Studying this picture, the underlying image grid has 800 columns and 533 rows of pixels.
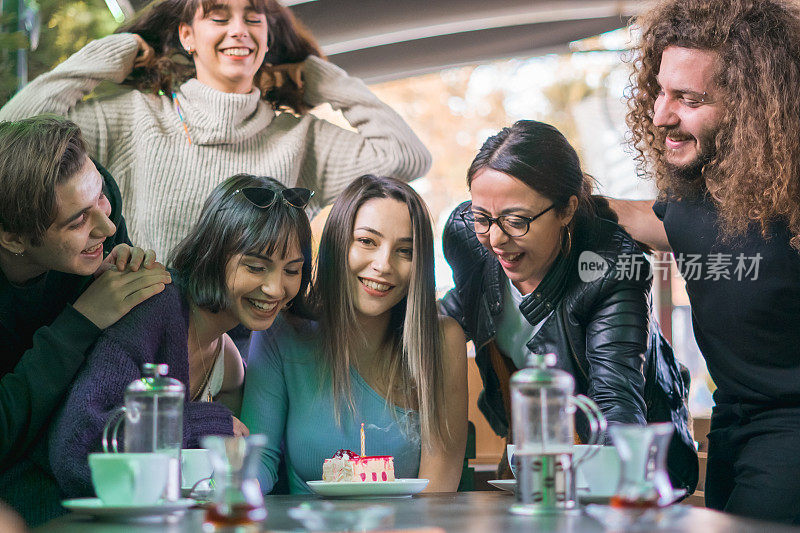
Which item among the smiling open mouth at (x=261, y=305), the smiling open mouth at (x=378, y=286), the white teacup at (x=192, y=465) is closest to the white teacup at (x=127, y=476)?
the white teacup at (x=192, y=465)

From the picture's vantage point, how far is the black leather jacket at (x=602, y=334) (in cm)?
219

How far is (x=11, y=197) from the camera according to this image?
5.88ft

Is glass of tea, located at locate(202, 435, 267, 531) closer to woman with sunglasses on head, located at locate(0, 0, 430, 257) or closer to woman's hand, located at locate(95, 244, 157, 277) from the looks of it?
woman's hand, located at locate(95, 244, 157, 277)

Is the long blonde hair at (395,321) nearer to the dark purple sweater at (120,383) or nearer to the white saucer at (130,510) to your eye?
the dark purple sweater at (120,383)

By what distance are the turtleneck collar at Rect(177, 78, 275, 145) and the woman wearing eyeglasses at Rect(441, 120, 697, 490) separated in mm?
679

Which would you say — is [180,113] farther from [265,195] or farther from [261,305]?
[261,305]

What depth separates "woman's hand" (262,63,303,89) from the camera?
8.54 feet

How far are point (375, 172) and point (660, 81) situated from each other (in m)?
0.86

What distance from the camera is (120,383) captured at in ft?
5.57

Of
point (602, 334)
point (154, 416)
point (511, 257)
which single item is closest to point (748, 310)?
point (602, 334)

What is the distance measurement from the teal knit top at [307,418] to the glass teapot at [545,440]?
2.84ft

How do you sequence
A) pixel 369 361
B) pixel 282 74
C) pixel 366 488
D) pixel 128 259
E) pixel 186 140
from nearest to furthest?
pixel 366 488 < pixel 128 259 < pixel 369 361 < pixel 186 140 < pixel 282 74

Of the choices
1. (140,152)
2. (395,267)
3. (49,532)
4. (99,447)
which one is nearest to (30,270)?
(99,447)

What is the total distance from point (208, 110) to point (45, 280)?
2.59ft
